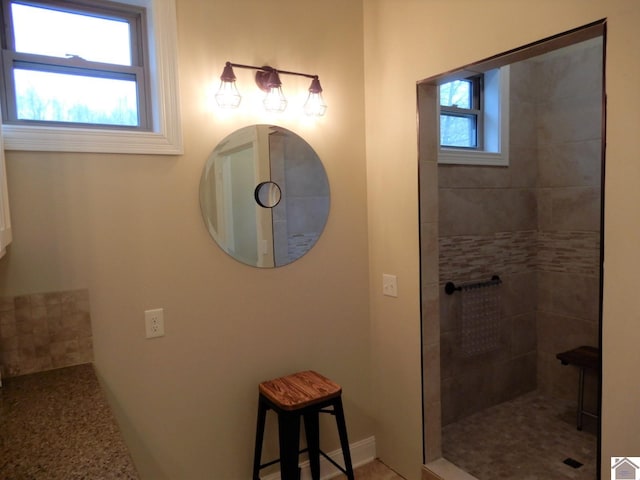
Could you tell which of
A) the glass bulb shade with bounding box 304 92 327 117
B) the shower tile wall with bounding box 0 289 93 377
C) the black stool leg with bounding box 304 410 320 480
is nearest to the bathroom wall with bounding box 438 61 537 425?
the glass bulb shade with bounding box 304 92 327 117

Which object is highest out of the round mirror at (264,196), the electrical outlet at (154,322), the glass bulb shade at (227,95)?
the glass bulb shade at (227,95)

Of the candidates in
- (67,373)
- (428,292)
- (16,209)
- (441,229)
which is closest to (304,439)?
(428,292)

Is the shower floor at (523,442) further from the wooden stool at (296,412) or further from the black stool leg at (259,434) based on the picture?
the black stool leg at (259,434)

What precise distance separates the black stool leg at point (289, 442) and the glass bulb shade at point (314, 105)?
1481 millimetres

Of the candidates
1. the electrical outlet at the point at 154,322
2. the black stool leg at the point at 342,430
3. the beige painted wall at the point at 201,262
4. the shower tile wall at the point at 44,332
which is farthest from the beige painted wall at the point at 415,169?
the shower tile wall at the point at 44,332

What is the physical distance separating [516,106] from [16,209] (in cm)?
306

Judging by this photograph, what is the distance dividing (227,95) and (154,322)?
1083 mm

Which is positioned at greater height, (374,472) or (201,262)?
(201,262)

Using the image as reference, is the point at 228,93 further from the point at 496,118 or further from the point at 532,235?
the point at 532,235

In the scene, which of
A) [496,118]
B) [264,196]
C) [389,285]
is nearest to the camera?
[264,196]

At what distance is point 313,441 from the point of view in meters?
2.19

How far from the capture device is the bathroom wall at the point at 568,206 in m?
2.91

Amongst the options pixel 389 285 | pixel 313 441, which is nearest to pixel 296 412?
pixel 313 441

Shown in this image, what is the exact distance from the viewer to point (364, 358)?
252cm
